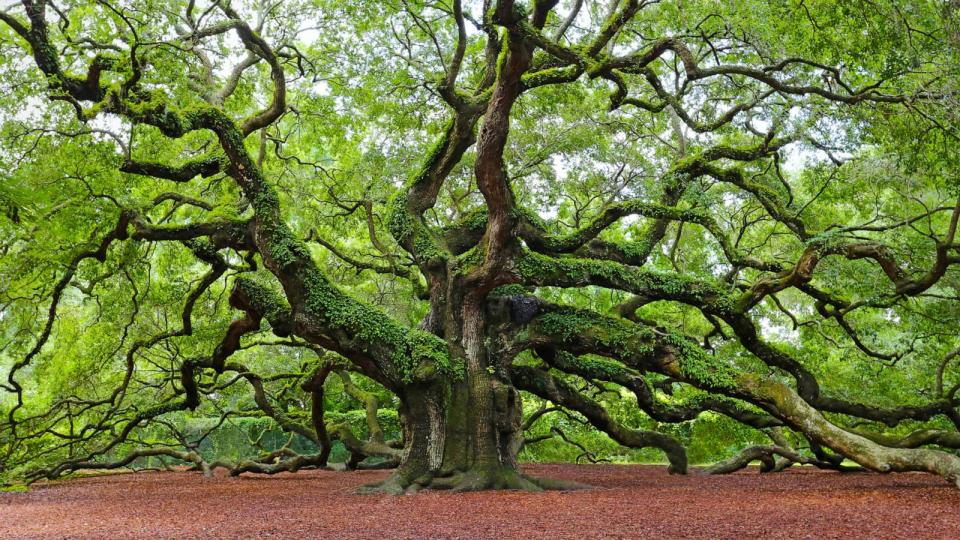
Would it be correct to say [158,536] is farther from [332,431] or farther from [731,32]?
[731,32]

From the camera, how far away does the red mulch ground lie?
5.22 metres

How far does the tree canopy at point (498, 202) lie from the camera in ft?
27.3

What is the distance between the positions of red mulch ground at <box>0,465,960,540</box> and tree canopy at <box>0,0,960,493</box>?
90 cm

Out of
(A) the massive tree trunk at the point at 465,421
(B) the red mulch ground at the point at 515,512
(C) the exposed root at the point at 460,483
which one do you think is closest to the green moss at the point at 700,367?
(B) the red mulch ground at the point at 515,512

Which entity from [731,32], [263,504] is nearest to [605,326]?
[731,32]

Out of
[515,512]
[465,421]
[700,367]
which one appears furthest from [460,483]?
[700,367]

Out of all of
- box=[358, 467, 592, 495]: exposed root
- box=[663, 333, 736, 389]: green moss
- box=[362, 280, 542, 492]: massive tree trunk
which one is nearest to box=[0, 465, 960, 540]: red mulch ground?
box=[358, 467, 592, 495]: exposed root

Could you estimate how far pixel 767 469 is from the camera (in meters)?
12.7

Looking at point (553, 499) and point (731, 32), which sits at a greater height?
point (731, 32)

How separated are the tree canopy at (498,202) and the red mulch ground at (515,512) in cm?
90

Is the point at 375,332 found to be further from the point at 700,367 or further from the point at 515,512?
the point at 700,367

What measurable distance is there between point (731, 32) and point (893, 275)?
12.5 feet

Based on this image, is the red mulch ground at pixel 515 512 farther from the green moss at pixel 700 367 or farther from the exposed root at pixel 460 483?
the green moss at pixel 700 367

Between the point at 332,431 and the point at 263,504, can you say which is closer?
the point at 263,504
